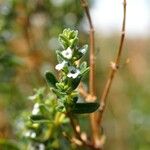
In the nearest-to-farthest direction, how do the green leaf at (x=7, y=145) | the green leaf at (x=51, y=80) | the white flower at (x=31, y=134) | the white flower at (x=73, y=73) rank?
1. the white flower at (x=73, y=73)
2. the green leaf at (x=51, y=80)
3. the white flower at (x=31, y=134)
4. the green leaf at (x=7, y=145)

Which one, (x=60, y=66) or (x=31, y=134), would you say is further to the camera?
(x=31, y=134)

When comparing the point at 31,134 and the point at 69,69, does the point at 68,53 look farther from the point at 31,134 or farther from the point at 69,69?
the point at 31,134

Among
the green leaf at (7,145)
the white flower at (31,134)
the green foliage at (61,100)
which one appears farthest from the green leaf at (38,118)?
the green leaf at (7,145)

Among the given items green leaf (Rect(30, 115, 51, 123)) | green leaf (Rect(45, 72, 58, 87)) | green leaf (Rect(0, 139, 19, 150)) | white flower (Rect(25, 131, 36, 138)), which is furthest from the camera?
green leaf (Rect(0, 139, 19, 150))

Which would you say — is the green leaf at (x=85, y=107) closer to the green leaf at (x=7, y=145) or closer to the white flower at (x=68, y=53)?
the white flower at (x=68, y=53)

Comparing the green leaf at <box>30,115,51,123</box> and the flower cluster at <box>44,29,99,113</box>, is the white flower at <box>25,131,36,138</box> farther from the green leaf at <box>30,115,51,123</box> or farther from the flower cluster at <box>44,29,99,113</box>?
the flower cluster at <box>44,29,99,113</box>

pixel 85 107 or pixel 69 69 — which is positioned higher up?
pixel 69 69

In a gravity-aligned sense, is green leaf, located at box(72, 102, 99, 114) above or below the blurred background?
above

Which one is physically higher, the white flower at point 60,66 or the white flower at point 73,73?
the white flower at point 60,66

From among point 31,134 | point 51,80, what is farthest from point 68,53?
point 31,134

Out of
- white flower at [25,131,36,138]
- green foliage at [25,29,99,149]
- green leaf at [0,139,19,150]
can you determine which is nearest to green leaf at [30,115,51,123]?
green foliage at [25,29,99,149]

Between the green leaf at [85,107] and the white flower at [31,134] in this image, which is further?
the white flower at [31,134]

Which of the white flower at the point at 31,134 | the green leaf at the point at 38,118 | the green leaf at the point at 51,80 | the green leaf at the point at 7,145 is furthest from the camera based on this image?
the green leaf at the point at 7,145
